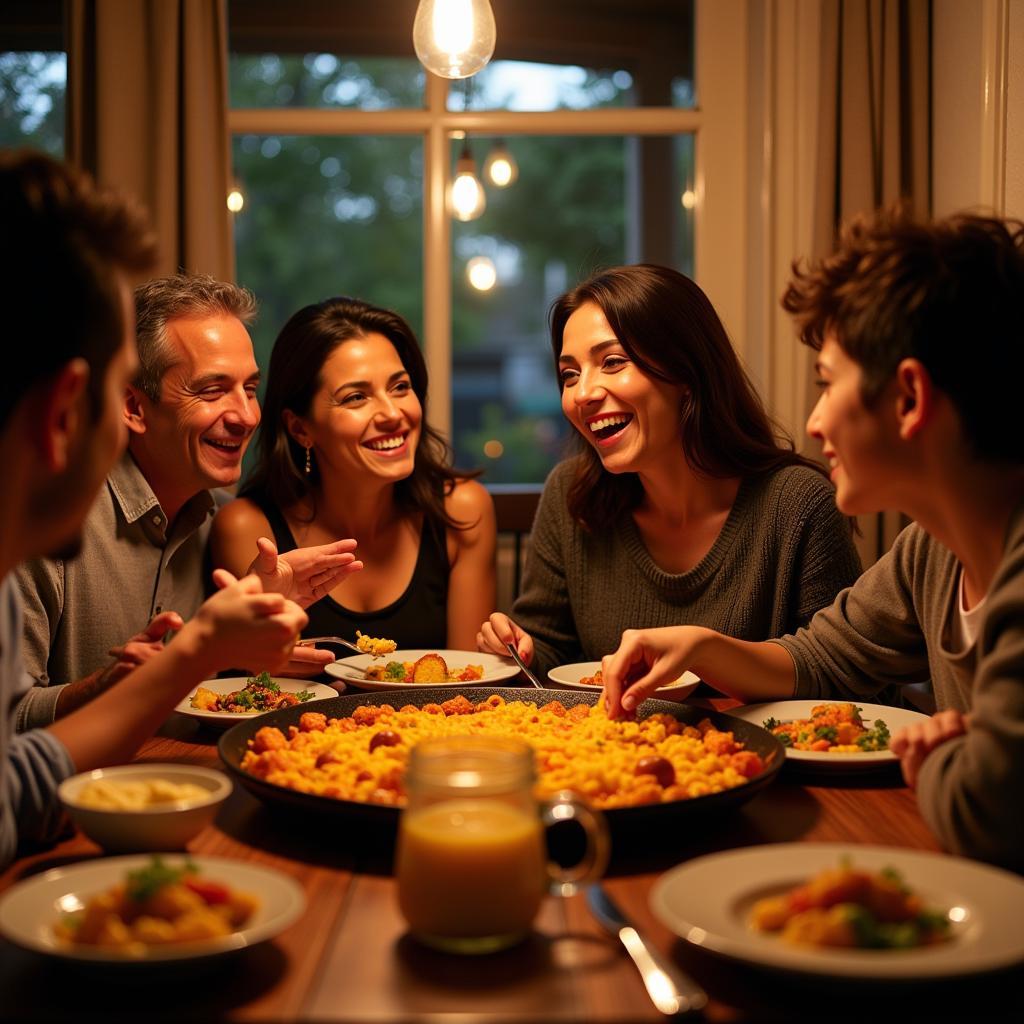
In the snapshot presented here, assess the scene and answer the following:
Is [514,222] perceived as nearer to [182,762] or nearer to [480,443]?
[480,443]

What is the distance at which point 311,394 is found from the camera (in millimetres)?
2957

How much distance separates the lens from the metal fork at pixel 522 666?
2012 millimetres

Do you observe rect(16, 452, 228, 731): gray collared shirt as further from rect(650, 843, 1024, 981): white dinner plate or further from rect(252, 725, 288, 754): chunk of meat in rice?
rect(650, 843, 1024, 981): white dinner plate

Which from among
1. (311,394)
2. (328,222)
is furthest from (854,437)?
(328,222)

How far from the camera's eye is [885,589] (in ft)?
5.94

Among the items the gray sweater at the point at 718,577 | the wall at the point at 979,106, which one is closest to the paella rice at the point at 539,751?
the gray sweater at the point at 718,577

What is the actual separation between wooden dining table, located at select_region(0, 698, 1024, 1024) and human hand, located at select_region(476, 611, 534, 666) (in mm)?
1033

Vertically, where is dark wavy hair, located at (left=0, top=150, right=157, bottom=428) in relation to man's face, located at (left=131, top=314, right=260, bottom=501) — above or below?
above

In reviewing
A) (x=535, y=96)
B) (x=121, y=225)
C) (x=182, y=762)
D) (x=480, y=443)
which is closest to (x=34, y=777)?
(x=182, y=762)

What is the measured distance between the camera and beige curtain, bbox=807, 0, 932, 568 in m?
3.59

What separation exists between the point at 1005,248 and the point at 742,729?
672 mm

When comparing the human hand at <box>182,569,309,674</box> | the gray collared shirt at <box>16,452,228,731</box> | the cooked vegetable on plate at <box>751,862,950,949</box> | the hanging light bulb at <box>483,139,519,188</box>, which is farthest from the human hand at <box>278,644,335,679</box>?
the hanging light bulb at <box>483,139,519,188</box>

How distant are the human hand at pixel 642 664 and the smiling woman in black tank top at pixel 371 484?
1.23 m

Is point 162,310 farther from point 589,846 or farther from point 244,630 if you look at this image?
point 589,846
